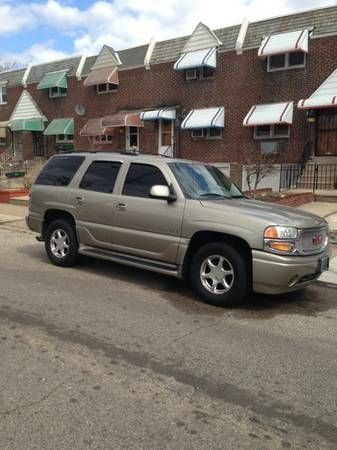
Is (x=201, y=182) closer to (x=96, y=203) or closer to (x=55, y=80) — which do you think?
(x=96, y=203)

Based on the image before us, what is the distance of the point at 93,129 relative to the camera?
1073 inches

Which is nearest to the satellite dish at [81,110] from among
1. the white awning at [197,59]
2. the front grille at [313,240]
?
the white awning at [197,59]

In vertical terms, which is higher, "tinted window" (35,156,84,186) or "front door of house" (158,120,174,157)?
"front door of house" (158,120,174,157)

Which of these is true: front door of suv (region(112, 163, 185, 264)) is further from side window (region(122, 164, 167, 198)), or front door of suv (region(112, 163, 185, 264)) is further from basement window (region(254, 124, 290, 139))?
basement window (region(254, 124, 290, 139))

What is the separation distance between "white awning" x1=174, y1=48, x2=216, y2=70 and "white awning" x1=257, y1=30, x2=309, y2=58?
2.53 meters

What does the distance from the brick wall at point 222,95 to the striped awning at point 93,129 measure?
2.42 ft

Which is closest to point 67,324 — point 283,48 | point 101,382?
point 101,382

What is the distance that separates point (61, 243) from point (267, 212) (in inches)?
137

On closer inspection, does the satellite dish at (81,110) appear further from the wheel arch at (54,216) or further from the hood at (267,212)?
the hood at (267,212)

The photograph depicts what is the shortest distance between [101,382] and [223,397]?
96 cm

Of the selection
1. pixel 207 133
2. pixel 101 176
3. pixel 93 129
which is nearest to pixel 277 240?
pixel 101 176

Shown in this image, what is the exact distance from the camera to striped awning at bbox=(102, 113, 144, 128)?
25109 mm

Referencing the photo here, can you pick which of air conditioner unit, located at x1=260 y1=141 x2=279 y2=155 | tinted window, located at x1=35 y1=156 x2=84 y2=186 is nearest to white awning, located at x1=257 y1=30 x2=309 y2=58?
air conditioner unit, located at x1=260 y1=141 x2=279 y2=155

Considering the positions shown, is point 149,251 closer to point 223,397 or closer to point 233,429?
point 223,397
